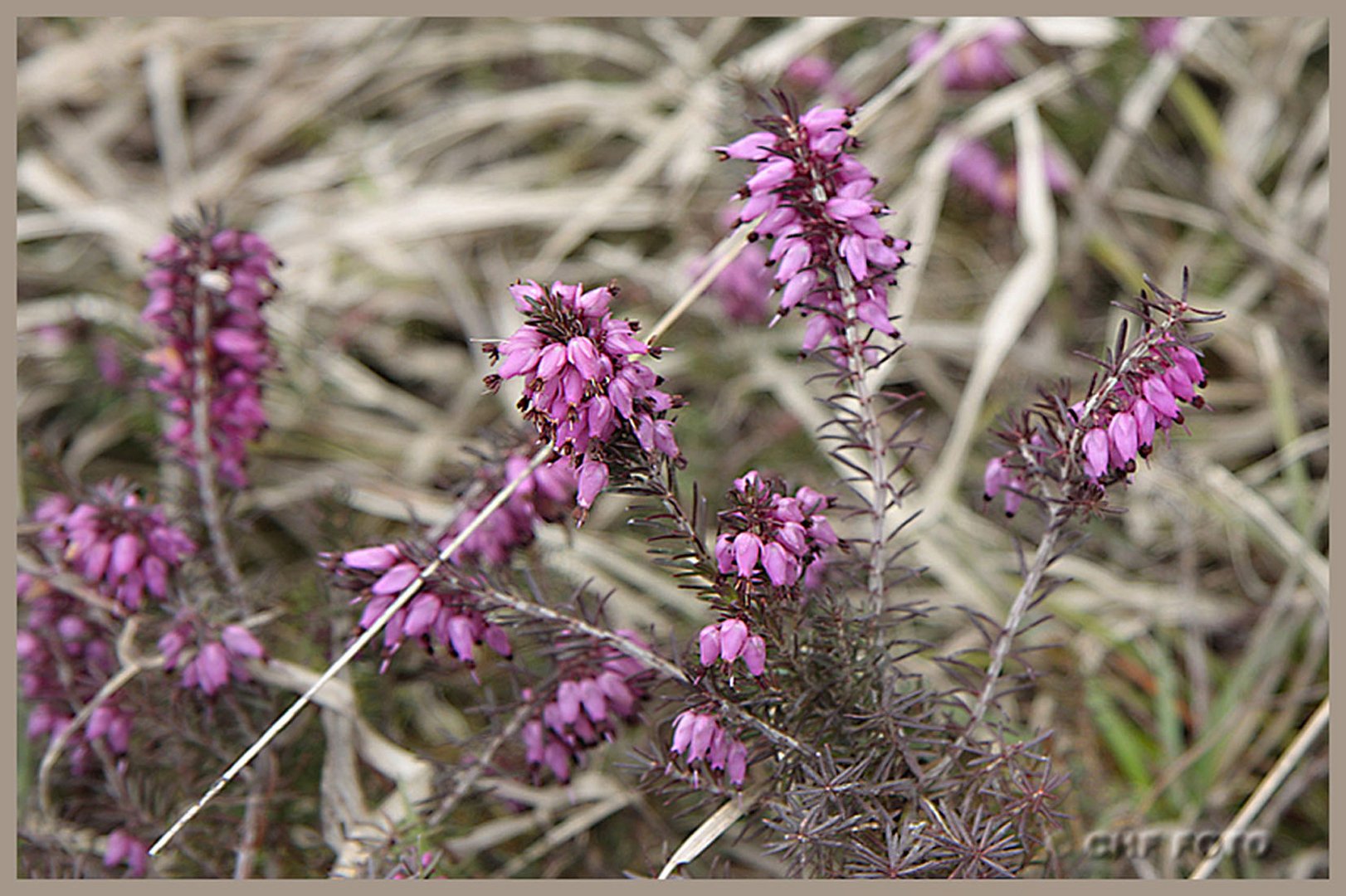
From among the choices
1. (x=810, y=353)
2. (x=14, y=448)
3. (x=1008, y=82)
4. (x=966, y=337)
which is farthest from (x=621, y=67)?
(x=810, y=353)

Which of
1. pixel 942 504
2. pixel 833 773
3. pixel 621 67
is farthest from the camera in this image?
pixel 621 67

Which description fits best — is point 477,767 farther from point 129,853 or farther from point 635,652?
point 129,853

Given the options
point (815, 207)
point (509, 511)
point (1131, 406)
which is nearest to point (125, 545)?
point (509, 511)

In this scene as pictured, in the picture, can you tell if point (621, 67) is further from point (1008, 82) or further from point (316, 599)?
point (316, 599)

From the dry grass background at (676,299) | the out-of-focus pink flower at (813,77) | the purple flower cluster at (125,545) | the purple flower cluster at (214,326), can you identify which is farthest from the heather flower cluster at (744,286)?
the purple flower cluster at (125,545)

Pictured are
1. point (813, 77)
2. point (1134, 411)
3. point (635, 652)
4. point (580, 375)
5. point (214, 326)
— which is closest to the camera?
point (580, 375)
